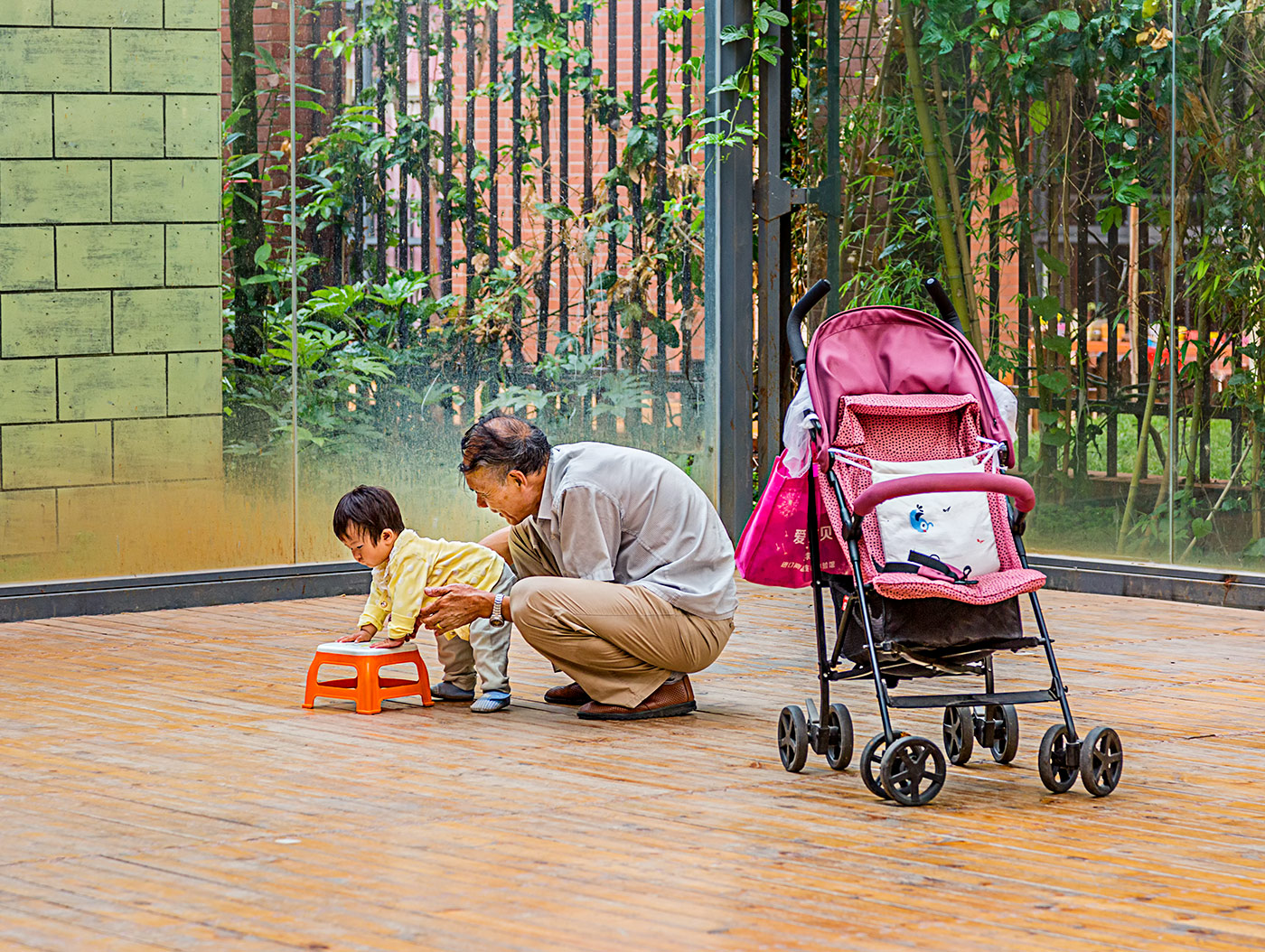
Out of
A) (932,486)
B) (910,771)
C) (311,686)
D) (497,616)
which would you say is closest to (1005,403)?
(932,486)

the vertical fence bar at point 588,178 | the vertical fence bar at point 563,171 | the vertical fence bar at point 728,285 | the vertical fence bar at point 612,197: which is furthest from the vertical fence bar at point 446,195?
the vertical fence bar at point 728,285

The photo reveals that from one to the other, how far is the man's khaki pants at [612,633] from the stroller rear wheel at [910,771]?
1.03 m

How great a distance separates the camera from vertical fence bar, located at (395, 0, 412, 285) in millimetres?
7602

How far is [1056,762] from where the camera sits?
4.03 meters

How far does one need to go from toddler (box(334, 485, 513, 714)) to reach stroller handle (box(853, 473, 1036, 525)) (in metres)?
1.21

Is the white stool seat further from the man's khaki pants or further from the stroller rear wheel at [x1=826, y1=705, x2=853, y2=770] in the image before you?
the stroller rear wheel at [x1=826, y1=705, x2=853, y2=770]

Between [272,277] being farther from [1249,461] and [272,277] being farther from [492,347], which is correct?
[1249,461]

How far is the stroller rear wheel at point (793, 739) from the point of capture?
421 centimetres

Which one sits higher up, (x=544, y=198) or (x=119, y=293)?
(x=544, y=198)

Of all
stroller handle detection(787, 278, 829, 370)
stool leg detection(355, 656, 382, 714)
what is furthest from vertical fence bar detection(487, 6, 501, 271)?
stroller handle detection(787, 278, 829, 370)

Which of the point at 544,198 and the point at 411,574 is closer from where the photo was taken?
the point at 411,574

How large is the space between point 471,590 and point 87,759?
1.09 meters

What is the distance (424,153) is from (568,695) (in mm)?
3376

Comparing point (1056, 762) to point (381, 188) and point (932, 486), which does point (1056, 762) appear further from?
point (381, 188)
